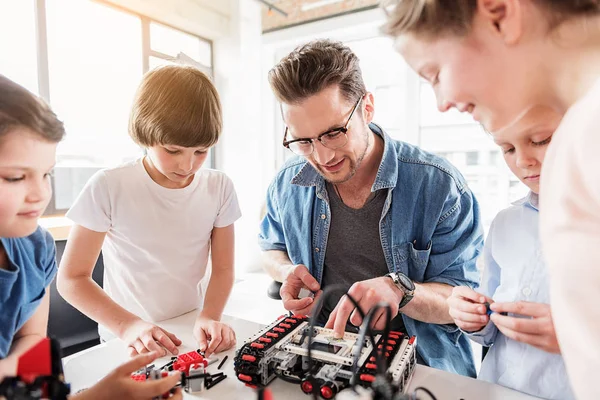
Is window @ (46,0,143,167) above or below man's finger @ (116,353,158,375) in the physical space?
above

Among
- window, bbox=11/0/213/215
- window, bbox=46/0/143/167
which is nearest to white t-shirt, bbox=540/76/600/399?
window, bbox=11/0/213/215

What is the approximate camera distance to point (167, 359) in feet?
2.61

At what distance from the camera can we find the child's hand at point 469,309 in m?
0.79

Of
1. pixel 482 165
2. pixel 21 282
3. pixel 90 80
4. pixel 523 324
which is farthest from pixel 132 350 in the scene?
pixel 482 165

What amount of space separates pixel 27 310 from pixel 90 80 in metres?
2.80

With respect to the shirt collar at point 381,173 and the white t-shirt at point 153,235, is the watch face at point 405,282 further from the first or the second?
the white t-shirt at point 153,235

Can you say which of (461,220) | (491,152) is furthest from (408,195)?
(491,152)

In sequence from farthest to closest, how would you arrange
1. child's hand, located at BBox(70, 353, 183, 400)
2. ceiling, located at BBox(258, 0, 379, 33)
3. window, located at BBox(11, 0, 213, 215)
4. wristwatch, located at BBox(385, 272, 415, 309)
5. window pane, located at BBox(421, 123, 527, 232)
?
ceiling, located at BBox(258, 0, 379, 33)
window pane, located at BBox(421, 123, 527, 232)
window, located at BBox(11, 0, 213, 215)
wristwatch, located at BBox(385, 272, 415, 309)
child's hand, located at BBox(70, 353, 183, 400)

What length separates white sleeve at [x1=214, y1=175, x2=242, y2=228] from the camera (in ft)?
3.96

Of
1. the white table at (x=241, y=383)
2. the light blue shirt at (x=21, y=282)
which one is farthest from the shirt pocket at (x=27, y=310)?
the white table at (x=241, y=383)

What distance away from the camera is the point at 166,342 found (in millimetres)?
815

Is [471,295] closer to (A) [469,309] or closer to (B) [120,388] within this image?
(A) [469,309]

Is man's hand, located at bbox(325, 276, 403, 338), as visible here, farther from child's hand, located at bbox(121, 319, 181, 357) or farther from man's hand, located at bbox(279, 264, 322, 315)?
child's hand, located at bbox(121, 319, 181, 357)

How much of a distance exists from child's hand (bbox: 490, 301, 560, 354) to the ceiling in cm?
320
